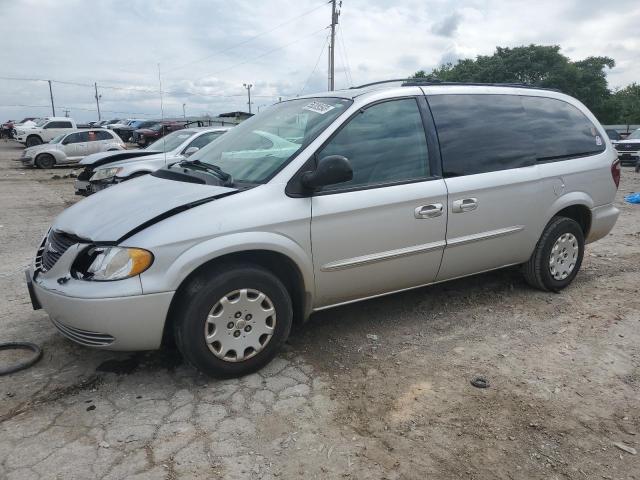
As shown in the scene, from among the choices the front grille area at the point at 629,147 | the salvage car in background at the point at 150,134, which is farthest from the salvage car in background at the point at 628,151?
the salvage car in background at the point at 150,134

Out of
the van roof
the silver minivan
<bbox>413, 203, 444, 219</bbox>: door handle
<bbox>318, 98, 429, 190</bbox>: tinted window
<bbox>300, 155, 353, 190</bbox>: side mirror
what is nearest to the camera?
the silver minivan

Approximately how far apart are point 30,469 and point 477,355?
271 centimetres

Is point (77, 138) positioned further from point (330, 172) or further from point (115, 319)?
point (330, 172)

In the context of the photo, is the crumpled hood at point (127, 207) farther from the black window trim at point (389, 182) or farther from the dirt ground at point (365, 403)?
the dirt ground at point (365, 403)

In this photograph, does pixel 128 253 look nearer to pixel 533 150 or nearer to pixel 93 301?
pixel 93 301

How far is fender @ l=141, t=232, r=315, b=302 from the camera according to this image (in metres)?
2.79

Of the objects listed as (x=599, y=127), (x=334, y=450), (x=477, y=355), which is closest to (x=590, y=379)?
(x=477, y=355)

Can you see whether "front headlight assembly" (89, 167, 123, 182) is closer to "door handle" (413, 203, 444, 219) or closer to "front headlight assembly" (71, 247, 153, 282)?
"front headlight assembly" (71, 247, 153, 282)

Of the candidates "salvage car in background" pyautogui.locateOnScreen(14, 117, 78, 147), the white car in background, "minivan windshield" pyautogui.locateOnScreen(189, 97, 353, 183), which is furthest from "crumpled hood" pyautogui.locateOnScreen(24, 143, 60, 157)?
"minivan windshield" pyautogui.locateOnScreen(189, 97, 353, 183)

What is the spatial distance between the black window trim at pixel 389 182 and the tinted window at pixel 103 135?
18.8 meters

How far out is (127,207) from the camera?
123 inches

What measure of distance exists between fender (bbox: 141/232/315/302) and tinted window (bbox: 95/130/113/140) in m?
19.1

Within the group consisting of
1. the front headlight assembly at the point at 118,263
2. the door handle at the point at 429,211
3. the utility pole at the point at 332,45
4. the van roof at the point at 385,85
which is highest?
the utility pole at the point at 332,45

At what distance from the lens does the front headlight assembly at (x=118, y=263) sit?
108 inches
